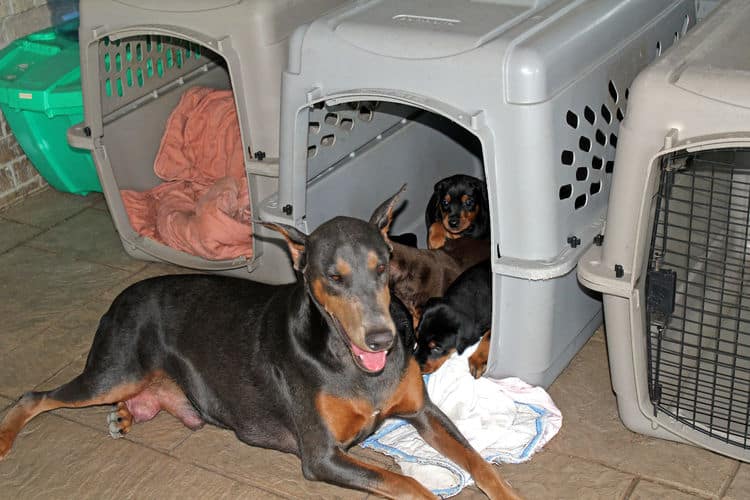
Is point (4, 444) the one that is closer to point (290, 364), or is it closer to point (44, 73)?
point (290, 364)

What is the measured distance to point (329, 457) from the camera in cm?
304

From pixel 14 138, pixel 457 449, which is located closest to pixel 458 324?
pixel 457 449

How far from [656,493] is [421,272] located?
1.30 metres

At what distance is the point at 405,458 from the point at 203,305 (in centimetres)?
86

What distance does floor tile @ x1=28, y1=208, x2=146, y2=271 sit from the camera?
15.3 ft

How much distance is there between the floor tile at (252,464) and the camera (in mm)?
3227

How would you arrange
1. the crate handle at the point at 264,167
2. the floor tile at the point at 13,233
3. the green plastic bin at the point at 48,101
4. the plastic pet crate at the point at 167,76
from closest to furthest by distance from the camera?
the plastic pet crate at the point at 167,76, the crate handle at the point at 264,167, the green plastic bin at the point at 48,101, the floor tile at the point at 13,233

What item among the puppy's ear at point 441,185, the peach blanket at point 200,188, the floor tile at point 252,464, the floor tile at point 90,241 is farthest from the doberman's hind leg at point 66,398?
the puppy's ear at point 441,185

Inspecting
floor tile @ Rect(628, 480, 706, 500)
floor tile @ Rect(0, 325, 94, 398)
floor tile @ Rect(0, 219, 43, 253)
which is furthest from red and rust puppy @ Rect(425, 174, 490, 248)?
floor tile @ Rect(0, 219, 43, 253)

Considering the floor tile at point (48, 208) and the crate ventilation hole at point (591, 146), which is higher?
the crate ventilation hole at point (591, 146)

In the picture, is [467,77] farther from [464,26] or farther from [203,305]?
[203,305]

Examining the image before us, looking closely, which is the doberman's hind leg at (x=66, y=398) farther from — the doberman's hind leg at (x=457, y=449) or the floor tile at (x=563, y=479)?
the floor tile at (x=563, y=479)

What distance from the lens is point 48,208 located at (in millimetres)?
5199

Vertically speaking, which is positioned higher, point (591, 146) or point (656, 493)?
point (591, 146)
